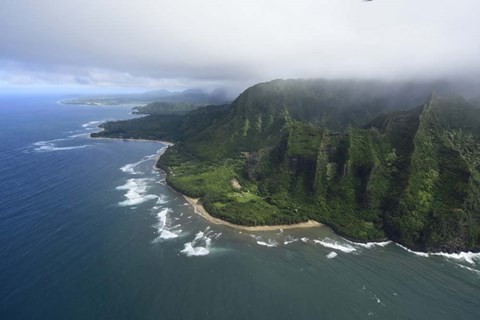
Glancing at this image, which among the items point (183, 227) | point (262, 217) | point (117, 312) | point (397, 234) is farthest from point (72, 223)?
point (397, 234)

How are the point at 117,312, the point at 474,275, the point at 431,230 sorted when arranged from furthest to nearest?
the point at 431,230, the point at 474,275, the point at 117,312

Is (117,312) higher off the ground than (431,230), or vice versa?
(117,312)

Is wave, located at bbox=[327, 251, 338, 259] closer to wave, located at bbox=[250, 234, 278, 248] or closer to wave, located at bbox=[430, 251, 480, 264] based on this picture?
wave, located at bbox=[250, 234, 278, 248]

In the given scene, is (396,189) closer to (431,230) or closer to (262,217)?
(431,230)

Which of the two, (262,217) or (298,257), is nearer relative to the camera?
(298,257)

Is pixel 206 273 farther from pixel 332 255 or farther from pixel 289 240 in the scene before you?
pixel 332 255

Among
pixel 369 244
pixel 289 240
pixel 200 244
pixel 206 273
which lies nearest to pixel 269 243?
pixel 289 240
